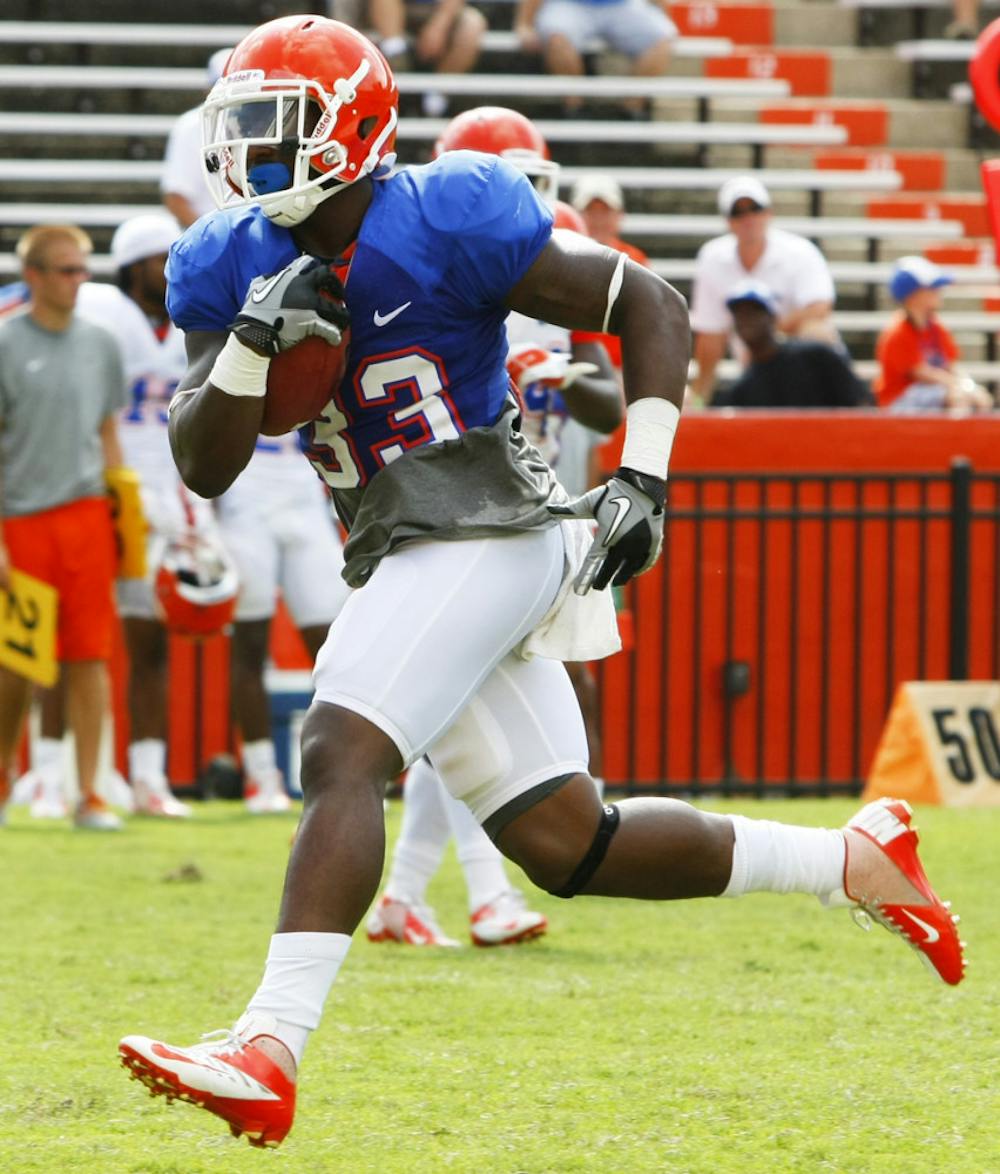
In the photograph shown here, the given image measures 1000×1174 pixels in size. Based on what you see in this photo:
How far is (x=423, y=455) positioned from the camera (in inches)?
151

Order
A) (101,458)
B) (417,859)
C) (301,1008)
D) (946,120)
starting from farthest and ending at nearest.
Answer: (946,120) < (101,458) < (417,859) < (301,1008)

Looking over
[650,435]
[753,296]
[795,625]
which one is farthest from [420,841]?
[753,296]

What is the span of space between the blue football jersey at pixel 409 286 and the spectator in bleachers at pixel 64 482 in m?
4.34

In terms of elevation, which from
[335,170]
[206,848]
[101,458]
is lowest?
[206,848]

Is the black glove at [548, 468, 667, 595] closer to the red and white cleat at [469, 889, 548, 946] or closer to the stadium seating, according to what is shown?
the red and white cleat at [469, 889, 548, 946]

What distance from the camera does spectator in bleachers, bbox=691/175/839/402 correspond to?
10.7m

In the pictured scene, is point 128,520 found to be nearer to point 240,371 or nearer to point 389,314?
point 389,314

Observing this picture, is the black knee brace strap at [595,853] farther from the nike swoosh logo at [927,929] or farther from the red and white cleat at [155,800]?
the red and white cleat at [155,800]

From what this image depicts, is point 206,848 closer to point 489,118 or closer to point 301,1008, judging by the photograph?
point 489,118

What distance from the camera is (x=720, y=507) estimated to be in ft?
Answer: 30.5

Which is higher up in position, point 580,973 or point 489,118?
point 489,118

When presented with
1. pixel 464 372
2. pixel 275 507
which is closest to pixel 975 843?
pixel 275 507

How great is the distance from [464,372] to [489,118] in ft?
7.89

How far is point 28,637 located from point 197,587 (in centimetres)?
62
